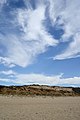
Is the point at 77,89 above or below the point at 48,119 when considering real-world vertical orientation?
above

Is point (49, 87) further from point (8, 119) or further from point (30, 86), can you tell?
point (8, 119)

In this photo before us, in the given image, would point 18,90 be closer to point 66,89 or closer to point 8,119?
point 66,89

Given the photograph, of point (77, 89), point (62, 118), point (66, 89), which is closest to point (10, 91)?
point (66, 89)

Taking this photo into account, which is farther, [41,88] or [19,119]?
[41,88]

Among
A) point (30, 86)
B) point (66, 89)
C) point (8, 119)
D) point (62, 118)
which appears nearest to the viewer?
point (8, 119)

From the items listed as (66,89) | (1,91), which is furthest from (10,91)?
(66,89)

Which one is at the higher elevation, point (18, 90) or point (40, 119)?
point (18, 90)

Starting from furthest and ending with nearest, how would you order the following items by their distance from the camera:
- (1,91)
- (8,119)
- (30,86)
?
(30,86) < (1,91) < (8,119)

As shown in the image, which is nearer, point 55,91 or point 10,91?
point 10,91

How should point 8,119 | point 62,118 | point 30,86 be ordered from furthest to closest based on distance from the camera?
point 30,86 → point 62,118 → point 8,119

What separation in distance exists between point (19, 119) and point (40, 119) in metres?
1.26

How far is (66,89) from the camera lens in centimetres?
7175

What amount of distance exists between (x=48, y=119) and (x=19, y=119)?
1.76 metres

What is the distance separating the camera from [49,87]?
225 ft
